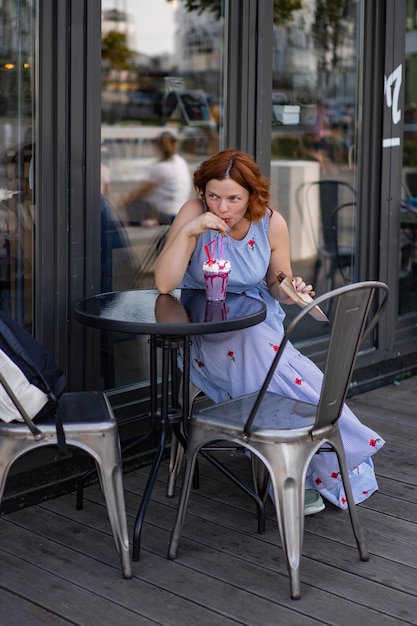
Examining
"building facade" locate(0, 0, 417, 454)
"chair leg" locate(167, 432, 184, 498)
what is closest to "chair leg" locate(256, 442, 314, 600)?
"chair leg" locate(167, 432, 184, 498)

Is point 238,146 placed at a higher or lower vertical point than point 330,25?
lower

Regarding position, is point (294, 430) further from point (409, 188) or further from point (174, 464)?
point (409, 188)

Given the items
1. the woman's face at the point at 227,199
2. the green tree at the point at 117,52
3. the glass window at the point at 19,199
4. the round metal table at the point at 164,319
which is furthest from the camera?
the green tree at the point at 117,52

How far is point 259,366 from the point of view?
2.85 metres

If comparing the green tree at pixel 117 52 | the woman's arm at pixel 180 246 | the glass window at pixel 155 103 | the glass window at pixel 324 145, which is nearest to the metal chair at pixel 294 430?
the woman's arm at pixel 180 246

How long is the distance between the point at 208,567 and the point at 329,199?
2294 mm

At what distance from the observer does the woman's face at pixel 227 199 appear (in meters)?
2.89

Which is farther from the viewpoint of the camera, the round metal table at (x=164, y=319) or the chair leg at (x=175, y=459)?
the chair leg at (x=175, y=459)

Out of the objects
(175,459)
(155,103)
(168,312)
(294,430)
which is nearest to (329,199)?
(175,459)

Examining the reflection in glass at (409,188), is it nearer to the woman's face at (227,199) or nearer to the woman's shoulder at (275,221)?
the woman's shoulder at (275,221)

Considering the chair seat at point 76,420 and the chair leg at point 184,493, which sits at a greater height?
the chair seat at point 76,420

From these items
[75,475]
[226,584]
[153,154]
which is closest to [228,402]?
[226,584]

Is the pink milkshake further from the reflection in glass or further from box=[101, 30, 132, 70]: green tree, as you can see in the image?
box=[101, 30, 132, 70]: green tree

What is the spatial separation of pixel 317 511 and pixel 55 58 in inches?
65.8
